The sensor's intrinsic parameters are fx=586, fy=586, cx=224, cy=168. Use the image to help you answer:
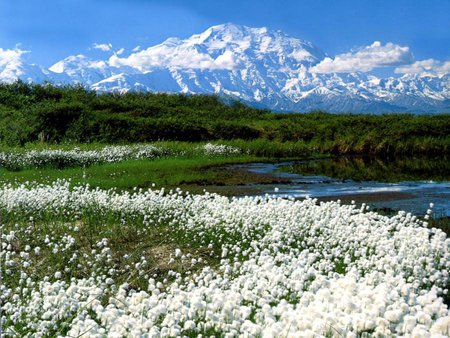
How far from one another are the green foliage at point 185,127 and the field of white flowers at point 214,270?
25461 millimetres

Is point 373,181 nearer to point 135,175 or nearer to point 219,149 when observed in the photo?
point 135,175

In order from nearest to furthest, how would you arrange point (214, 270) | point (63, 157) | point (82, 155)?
point (214, 270), point (63, 157), point (82, 155)

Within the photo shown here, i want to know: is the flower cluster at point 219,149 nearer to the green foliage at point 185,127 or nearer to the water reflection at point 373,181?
the green foliage at point 185,127

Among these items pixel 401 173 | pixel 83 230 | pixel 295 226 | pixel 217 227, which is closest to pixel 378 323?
pixel 295 226

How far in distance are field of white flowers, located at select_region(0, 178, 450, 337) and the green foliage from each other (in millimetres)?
25461

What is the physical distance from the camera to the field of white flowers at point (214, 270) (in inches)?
205

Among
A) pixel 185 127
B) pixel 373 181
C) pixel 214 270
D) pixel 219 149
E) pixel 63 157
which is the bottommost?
pixel 214 270

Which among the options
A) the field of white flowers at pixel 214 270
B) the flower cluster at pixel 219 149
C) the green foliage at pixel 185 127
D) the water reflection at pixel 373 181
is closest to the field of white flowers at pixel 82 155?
the flower cluster at pixel 219 149

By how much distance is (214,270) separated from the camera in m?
11.0

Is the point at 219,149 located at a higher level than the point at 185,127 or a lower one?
lower

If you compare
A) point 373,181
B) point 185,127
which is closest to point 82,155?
point 373,181

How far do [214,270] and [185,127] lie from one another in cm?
3572

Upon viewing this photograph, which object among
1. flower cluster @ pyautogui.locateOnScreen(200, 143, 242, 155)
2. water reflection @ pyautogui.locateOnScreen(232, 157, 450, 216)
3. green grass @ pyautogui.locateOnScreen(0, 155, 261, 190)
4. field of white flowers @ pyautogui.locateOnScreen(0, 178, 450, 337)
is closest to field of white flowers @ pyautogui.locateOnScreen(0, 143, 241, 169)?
flower cluster @ pyautogui.locateOnScreen(200, 143, 242, 155)

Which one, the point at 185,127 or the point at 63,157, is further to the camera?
the point at 185,127
